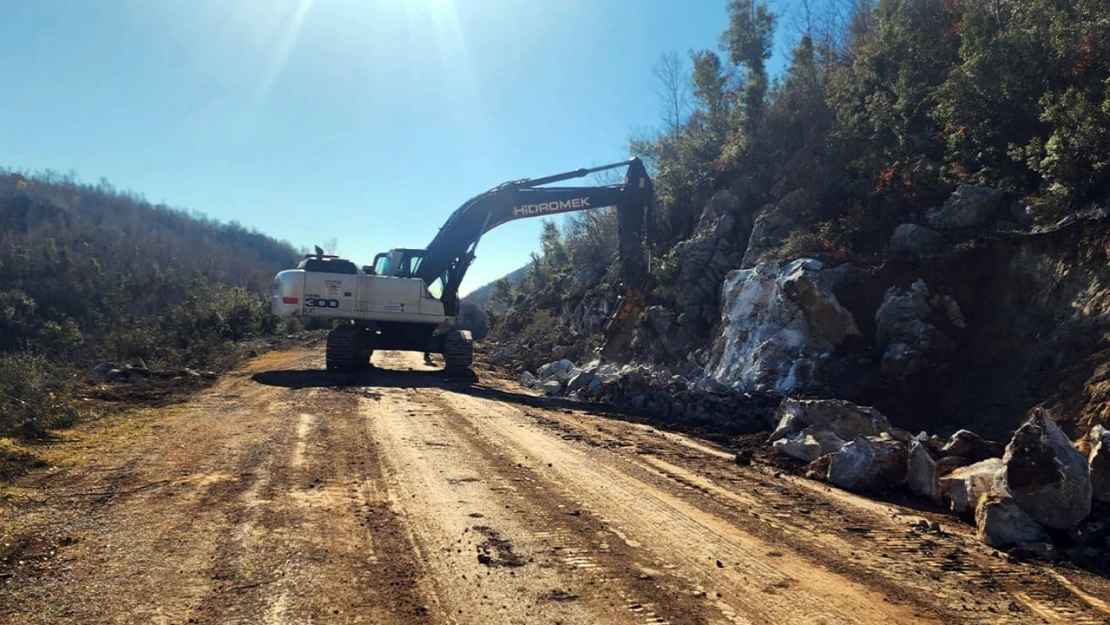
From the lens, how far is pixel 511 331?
120 ft

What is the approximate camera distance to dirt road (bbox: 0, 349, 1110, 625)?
4027 millimetres

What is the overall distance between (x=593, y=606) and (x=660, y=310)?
15.0 metres

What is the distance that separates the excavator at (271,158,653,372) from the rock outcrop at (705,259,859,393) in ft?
16.1

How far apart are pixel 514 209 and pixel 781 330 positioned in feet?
28.6

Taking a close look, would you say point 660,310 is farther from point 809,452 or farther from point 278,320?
point 278,320

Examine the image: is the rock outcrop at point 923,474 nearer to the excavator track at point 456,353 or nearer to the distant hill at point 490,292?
the excavator track at point 456,353

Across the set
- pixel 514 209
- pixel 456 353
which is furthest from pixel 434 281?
pixel 514 209

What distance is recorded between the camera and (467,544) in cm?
504

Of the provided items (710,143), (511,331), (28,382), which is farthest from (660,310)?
(511,331)

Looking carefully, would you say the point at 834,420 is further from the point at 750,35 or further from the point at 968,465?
the point at 750,35

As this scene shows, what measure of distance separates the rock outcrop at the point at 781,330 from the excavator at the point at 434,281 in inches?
193

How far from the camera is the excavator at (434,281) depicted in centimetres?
1723

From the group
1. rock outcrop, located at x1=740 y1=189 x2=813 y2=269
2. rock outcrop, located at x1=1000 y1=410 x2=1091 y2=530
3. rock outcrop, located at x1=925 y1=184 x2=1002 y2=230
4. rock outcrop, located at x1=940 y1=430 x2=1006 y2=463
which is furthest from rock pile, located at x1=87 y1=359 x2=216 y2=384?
rock outcrop, located at x1=925 y1=184 x2=1002 y2=230

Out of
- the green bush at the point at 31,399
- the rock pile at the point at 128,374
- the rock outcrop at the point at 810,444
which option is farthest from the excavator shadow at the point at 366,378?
the rock outcrop at the point at 810,444
